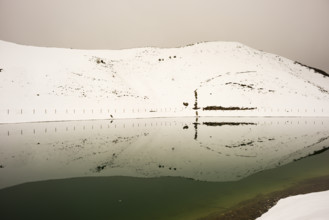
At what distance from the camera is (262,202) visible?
1430 centimetres

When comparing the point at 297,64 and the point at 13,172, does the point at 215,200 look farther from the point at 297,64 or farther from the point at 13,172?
the point at 297,64

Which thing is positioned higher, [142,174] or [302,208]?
[302,208]

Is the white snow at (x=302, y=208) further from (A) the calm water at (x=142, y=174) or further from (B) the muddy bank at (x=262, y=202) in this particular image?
(A) the calm water at (x=142, y=174)

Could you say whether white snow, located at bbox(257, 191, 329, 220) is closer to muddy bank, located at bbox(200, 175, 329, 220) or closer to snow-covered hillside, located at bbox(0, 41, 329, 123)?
muddy bank, located at bbox(200, 175, 329, 220)

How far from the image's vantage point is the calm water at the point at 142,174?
13844 millimetres

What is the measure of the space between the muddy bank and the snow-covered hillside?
58262mm

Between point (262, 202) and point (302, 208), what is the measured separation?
2.61 meters

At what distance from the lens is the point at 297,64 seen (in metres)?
160

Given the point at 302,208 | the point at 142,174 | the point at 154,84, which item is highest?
the point at 154,84

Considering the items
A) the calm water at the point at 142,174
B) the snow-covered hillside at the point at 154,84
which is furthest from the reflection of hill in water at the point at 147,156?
the snow-covered hillside at the point at 154,84

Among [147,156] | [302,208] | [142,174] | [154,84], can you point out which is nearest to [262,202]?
[302,208]

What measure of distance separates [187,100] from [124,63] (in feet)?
167

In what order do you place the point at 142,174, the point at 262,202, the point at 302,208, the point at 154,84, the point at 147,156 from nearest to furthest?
1. the point at 302,208
2. the point at 262,202
3. the point at 142,174
4. the point at 147,156
5. the point at 154,84

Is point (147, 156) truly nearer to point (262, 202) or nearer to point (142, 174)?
point (142, 174)
